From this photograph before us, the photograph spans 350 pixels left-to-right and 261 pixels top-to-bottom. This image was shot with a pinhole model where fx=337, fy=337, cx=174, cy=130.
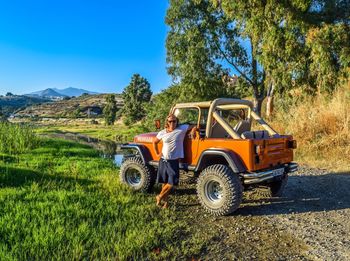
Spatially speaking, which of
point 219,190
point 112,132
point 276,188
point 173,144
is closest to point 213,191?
point 219,190

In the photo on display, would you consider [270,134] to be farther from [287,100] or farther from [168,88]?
[168,88]

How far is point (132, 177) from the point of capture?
7758 millimetres

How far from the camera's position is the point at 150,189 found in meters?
7.49

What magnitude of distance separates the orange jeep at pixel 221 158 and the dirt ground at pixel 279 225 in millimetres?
402

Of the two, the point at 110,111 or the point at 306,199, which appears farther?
the point at 110,111

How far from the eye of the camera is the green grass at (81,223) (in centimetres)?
426

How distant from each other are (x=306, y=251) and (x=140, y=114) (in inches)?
2169

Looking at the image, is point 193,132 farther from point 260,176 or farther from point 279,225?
point 279,225

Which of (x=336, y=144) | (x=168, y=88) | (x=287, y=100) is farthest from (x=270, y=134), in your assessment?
(x=168, y=88)

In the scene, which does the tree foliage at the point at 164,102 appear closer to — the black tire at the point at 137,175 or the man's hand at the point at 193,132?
the black tire at the point at 137,175

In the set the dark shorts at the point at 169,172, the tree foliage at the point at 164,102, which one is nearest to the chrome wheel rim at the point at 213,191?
the dark shorts at the point at 169,172

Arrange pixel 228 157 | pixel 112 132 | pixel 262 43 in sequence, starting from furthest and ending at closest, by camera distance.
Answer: pixel 112 132
pixel 262 43
pixel 228 157

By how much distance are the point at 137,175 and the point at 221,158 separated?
2224mm

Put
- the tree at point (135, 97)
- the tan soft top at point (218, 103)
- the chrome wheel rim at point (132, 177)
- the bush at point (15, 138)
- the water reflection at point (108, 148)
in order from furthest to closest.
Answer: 1. the tree at point (135, 97)
2. the water reflection at point (108, 148)
3. the bush at point (15, 138)
4. the chrome wheel rim at point (132, 177)
5. the tan soft top at point (218, 103)
